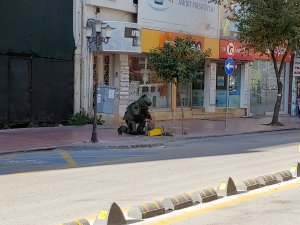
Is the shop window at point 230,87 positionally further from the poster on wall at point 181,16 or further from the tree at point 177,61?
the tree at point 177,61

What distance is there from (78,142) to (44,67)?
5866 millimetres

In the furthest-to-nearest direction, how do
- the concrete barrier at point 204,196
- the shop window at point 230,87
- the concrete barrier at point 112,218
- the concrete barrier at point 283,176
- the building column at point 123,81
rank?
the shop window at point 230,87 → the building column at point 123,81 → the concrete barrier at point 283,176 → the concrete barrier at point 204,196 → the concrete barrier at point 112,218

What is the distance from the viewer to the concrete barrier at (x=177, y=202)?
7.31 metres

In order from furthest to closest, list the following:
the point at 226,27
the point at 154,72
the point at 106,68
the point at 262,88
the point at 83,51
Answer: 1. the point at 262,88
2. the point at 226,27
3. the point at 154,72
4. the point at 106,68
5. the point at 83,51

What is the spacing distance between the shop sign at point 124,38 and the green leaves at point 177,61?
12.1 feet

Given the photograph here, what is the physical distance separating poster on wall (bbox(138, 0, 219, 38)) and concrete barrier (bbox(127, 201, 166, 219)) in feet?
61.3

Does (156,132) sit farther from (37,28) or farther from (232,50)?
(232,50)

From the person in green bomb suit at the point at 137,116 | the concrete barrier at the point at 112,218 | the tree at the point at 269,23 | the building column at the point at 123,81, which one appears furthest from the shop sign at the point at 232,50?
the concrete barrier at the point at 112,218

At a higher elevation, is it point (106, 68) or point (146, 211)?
point (106, 68)

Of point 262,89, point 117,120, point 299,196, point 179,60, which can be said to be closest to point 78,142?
point 179,60

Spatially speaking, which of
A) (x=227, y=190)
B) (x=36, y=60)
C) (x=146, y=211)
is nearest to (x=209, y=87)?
(x=36, y=60)

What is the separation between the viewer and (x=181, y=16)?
27.7m

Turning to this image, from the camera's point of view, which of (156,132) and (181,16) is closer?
(156,132)

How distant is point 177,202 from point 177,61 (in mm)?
12755
